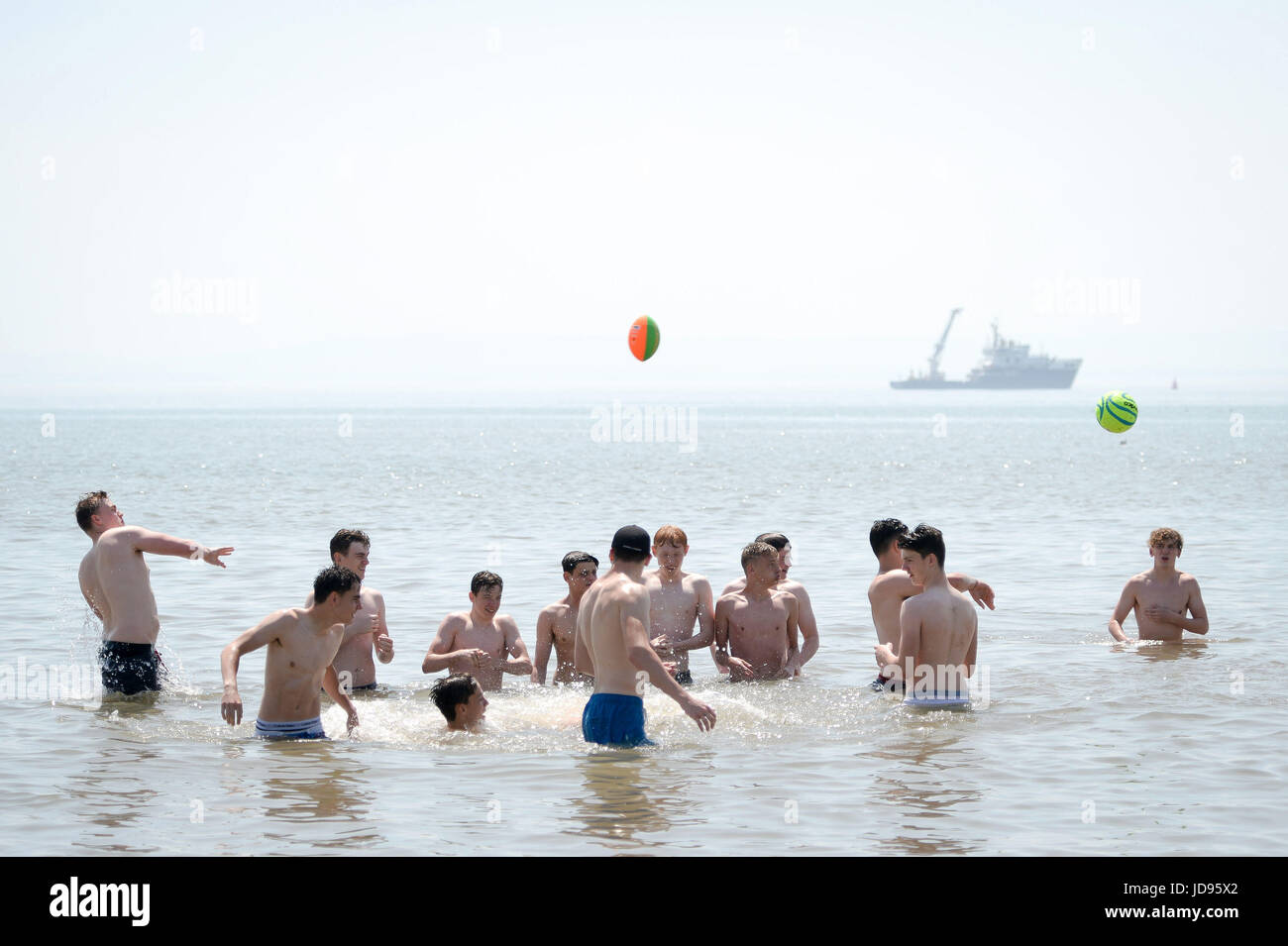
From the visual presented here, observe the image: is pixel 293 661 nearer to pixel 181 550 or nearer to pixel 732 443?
pixel 181 550

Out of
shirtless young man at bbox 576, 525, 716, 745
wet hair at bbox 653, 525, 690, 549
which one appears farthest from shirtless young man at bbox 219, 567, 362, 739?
wet hair at bbox 653, 525, 690, 549

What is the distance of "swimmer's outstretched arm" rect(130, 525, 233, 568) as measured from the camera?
29.6ft

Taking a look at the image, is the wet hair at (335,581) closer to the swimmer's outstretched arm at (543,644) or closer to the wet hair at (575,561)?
the wet hair at (575,561)

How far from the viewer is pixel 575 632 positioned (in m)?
9.98

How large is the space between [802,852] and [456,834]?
1.74 metres

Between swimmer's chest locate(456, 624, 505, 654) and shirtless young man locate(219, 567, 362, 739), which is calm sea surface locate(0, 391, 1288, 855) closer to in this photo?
shirtless young man locate(219, 567, 362, 739)

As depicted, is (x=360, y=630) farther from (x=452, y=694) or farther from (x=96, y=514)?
(x=96, y=514)

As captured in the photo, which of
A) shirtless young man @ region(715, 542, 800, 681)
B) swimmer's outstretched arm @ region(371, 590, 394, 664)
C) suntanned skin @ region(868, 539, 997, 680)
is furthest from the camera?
shirtless young man @ region(715, 542, 800, 681)

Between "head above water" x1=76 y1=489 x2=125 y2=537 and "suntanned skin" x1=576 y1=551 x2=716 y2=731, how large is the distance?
415 cm

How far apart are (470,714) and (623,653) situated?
1575 millimetres

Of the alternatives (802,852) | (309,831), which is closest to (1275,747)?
(802,852)
